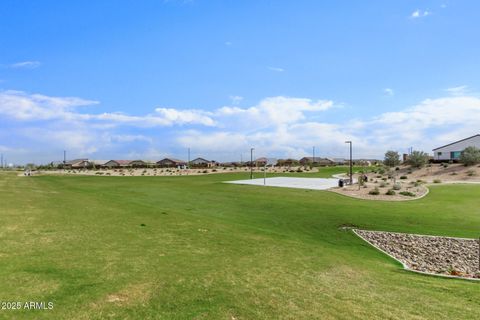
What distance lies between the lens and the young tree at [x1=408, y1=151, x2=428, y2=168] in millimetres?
66750

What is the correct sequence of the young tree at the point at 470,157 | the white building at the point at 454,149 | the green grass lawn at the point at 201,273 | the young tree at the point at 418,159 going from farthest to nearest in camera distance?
1. the white building at the point at 454,149
2. the young tree at the point at 418,159
3. the young tree at the point at 470,157
4. the green grass lawn at the point at 201,273

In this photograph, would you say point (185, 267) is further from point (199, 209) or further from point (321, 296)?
point (199, 209)

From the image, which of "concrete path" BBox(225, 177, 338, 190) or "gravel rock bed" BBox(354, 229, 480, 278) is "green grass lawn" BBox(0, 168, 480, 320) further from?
"concrete path" BBox(225, 177, 338, 190)

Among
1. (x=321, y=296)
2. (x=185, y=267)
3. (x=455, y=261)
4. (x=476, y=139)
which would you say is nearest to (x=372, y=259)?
(x=455, y=261)

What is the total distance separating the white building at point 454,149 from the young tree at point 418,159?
13858mm

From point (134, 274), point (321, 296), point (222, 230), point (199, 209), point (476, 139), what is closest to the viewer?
point (321, 296)

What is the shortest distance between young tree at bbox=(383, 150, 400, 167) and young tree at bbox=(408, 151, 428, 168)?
9.78 metres

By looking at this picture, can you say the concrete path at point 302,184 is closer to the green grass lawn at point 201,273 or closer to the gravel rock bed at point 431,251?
the gravel rock bed at point 431,251

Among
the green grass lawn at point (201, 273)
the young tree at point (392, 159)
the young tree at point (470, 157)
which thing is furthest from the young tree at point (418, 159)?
the green grass lawn at point (201, 273)

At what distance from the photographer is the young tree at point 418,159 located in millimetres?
66750

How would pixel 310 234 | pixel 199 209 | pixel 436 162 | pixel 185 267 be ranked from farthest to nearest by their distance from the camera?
pixel 436 162 < pixel 199 209 < pixel 310 234 < pixel 185 267

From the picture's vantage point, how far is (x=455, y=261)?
13.2m

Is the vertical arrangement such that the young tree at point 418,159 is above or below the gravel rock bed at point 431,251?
above

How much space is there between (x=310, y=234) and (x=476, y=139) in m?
80.6
